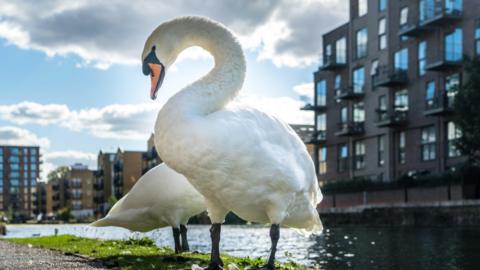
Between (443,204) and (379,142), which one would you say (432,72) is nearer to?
(379,142)

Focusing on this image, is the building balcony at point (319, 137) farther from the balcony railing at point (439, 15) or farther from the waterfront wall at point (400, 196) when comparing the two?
the balcony railing at point (439, 15)

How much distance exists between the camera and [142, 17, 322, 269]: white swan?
23.5ft

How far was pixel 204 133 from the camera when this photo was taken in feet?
23.4

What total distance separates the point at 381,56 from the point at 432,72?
7818 millimetres

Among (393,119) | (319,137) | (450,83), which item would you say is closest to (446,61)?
(450,83)

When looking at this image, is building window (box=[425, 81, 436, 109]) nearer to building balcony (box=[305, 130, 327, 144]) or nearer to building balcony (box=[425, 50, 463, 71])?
building balcony (box=[425, 50, 463, 71])

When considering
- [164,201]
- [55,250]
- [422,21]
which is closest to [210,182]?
[164,201]

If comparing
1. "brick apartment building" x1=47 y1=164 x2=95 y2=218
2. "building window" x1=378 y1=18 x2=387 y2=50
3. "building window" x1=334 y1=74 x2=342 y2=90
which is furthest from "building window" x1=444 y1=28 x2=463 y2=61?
"brick apartment building" x1=47 y1=164 x2=95 y2=218

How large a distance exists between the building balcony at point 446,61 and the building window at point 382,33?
8.83 metres

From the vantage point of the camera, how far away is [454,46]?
46594 mm

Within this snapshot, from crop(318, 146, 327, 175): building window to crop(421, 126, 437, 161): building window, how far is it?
53.7 feet

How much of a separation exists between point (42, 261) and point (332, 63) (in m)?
54.3

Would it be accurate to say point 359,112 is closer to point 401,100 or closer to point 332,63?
point 332,63

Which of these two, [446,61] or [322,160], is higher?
[446,61]
